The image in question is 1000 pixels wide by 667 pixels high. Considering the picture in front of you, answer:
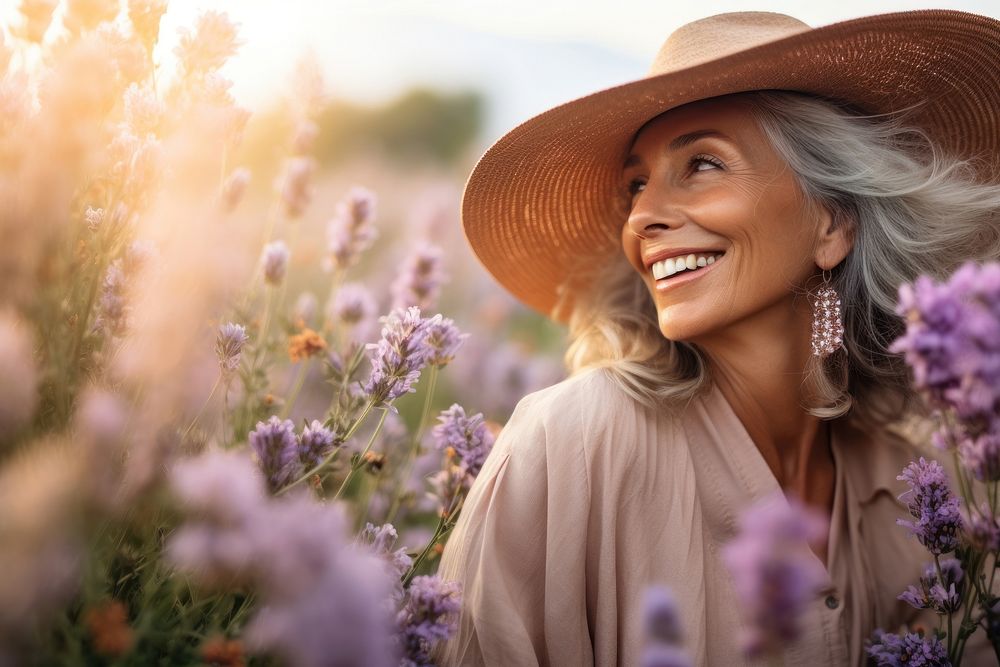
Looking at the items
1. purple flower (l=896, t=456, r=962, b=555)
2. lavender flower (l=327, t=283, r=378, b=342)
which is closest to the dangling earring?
purple flower (l=896, t=456, r=962, b=555)

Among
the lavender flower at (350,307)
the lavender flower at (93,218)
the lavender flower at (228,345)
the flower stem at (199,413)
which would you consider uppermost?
the lavender flower at (93,218)

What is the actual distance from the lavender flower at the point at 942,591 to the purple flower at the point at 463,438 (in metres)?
0.89

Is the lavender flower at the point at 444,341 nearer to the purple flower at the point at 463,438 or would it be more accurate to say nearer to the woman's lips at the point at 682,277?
the purple flower at the point at 463,438

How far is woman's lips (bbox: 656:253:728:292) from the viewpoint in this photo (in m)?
1.73

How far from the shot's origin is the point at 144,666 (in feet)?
2.97

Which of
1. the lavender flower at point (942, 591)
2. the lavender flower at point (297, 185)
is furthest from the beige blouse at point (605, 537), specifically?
the lavender flower at point (297, 185)

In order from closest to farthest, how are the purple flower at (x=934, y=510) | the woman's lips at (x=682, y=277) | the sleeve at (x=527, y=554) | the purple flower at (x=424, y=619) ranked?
the purple flower at (x=424, y=619) < the purple flower at (x=934, y=510) < the sleeve at (x=527, y=554) < the woman's lips at (x=682, y=277)

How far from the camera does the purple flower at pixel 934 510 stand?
4.16 ft

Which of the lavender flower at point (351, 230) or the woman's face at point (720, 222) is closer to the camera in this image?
the woman's face at point (720, 222)

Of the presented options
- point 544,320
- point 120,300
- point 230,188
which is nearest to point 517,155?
point 230,188

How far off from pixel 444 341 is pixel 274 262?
52cm

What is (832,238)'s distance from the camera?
6.03 ft

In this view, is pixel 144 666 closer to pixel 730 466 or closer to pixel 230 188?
pixel 230 188

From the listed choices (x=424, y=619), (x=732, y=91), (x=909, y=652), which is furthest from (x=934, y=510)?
(x=732, y=91)
